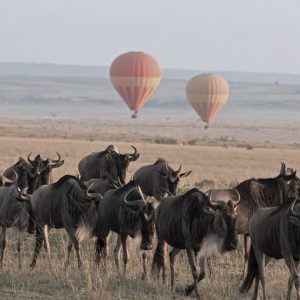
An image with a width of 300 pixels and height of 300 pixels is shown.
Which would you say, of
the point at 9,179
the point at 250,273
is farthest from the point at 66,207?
the point at 9,179

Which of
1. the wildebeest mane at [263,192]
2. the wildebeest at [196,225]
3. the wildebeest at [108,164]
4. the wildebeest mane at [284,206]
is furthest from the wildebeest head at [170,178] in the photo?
the wildebeest mane at [284,206]

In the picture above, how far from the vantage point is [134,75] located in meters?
76.7

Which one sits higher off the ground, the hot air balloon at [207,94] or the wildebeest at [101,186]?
the wildebeest at [101,186]

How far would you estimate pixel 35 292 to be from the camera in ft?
35.1

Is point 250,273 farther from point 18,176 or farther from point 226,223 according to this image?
point 18,176

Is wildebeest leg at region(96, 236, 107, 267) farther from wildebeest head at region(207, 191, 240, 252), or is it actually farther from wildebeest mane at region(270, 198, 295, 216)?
wildebeest mane at region(270, 198, 295, 216)

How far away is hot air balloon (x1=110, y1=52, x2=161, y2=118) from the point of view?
7681 centimetres

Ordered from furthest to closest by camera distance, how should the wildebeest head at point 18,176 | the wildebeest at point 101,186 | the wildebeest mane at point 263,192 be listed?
1. the wildebeest head at point 18,176
2. the wildebeest at point 101,186
3. the wildebeest mane at point 263,192

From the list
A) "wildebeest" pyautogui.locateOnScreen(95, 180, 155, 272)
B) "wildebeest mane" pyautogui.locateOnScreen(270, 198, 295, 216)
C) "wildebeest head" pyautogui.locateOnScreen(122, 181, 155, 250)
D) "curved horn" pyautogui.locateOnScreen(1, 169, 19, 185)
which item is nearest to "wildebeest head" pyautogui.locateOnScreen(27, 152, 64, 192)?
"curved horn" pyautogui.locateOnScreen(1, 169, 19, 185)

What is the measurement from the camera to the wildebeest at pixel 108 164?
58.0 ft

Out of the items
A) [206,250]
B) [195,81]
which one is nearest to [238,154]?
[195,81]

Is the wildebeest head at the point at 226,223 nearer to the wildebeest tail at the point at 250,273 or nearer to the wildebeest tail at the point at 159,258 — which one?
the wildebeest tail at the point at 250,273

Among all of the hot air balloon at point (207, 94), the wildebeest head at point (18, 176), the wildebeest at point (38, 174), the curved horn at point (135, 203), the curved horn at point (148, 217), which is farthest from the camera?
the hot air balloon at point (207, 94)

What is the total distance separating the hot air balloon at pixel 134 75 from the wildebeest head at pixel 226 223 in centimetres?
6609
